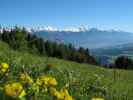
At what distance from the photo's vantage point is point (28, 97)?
3.46m

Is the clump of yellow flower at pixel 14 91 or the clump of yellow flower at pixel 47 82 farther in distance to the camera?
the clump of yellow flower at pixel 47 82

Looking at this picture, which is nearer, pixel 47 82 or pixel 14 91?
pixel 14 91

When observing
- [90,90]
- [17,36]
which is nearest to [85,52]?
[17,36]

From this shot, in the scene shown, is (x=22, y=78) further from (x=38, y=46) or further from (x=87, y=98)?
(x=38, y=46)

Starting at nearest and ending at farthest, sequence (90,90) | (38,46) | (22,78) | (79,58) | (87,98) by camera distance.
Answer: (22,78) < (87,98) < (90,90) < (38,46) < (79,58)

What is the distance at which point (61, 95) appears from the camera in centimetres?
318

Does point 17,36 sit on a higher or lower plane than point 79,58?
higher

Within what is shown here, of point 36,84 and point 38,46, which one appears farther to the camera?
point 38,46

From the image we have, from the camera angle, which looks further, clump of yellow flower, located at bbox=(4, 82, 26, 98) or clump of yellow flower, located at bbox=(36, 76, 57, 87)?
clump of yellow flower, located at bbox=(36, 76, 57, 87)

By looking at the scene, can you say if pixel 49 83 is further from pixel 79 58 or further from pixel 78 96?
pixel 79 58

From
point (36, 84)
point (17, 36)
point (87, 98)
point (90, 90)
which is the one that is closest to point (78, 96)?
point (87, 98)

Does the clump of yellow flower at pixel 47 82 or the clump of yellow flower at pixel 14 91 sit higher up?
the clump of yellow flower at pixel 14 91

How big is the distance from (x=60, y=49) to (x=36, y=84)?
130 m

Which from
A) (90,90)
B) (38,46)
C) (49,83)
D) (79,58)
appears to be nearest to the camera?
(49,83)
